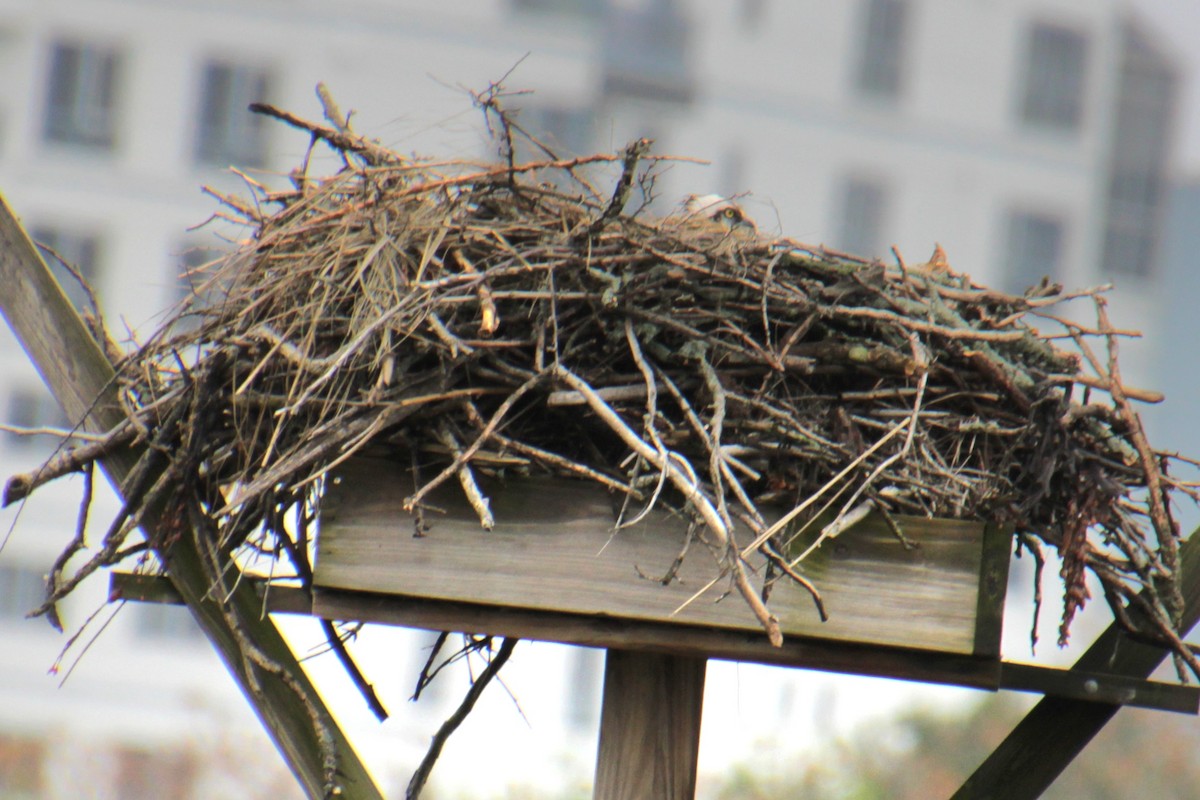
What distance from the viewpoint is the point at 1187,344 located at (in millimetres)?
26000

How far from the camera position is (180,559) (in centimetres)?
222

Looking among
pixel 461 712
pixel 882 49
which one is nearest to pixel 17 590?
pixel 882 49

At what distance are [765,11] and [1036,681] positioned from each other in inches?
802

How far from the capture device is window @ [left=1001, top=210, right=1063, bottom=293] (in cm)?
2222

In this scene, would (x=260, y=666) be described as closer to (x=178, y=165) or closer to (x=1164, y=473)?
(x=1164, y=473)

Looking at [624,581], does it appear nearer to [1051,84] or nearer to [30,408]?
[30,408]

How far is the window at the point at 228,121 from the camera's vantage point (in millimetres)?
21297

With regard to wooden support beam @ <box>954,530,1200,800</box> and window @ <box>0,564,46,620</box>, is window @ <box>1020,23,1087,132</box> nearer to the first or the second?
window @ <box>0,564,46,620</box>

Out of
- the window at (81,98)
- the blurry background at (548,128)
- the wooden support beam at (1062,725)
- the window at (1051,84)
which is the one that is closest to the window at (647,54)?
the blurry background at (548,128)

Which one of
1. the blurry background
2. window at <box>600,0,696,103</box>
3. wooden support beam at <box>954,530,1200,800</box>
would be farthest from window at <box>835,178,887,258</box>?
wooden support beam at <box>954,530,1200,800</box>

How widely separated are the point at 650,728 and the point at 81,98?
72.2 feet

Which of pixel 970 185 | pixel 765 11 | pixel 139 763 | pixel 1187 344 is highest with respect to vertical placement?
pixel 765 11

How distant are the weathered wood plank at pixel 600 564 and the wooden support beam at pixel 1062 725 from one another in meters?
0.42

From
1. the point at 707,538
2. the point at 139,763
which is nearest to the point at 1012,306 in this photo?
the point at 707,538
